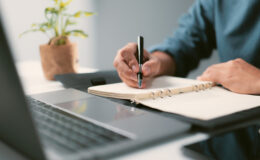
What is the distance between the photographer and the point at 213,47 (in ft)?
3.74

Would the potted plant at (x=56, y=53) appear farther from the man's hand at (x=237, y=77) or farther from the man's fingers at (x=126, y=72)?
the man's hand at (x=237, y=77)

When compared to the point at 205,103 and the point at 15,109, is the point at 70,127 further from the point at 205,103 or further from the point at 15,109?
the point at 205,103

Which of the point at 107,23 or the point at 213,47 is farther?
the point at 107,23

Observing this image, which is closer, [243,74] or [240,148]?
[243,74]

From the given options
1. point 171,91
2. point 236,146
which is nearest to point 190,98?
point 171,91

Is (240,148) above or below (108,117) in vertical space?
below

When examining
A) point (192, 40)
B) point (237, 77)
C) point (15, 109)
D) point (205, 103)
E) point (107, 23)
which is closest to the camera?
point (15, 109)

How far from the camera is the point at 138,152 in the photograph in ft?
1.03

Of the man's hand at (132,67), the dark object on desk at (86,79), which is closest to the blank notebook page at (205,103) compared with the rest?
the man's hand at (132,67)

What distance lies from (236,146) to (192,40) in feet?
1.39

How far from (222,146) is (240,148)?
0.05 meters

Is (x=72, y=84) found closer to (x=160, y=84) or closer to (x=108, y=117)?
(x=160, y=84)

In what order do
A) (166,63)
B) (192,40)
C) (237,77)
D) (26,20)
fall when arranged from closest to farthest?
(237,77) → (166,63) → (192,40) → (26,20)

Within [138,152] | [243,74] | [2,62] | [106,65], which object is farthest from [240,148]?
[106,65]
